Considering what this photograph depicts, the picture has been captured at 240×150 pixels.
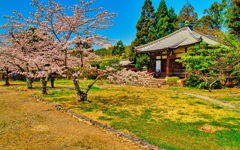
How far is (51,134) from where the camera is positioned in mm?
5008

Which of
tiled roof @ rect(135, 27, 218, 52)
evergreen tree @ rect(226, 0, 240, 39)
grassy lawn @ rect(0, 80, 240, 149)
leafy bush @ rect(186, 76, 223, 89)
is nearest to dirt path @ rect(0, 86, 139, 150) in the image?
grassy lawn @ rect(0, 80, 240, 149)

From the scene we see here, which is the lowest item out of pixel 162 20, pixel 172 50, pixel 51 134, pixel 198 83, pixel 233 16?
pixel 51 134

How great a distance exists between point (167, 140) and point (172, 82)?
14.6m

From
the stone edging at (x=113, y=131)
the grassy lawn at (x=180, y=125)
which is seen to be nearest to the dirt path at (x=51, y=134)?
the stone edging at (x=113, y=131)

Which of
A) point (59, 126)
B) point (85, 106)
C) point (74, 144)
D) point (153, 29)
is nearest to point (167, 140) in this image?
point (74, 144)

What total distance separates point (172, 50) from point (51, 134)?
18.3 metres

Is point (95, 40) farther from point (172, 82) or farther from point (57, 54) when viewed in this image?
point (172, 82)

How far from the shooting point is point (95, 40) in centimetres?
904

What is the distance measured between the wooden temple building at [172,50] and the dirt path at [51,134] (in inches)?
608

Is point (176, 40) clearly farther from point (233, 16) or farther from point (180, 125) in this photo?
point (180, 125)

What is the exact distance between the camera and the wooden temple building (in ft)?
65.0

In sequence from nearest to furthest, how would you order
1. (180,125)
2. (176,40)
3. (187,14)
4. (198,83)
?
(180,125), (198,83), (176,40), (187,14)

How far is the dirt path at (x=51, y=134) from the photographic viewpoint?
429cm

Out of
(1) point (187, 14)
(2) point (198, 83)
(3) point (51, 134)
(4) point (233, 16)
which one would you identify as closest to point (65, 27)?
(3) point (51, 134)
